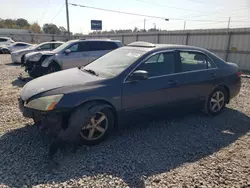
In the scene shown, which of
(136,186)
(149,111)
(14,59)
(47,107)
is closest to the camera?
(136,186)

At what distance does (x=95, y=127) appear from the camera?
3.19 m

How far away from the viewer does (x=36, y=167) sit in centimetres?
267

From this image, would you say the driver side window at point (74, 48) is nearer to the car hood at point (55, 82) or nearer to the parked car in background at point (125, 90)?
the parked car in background at point (125, 90)

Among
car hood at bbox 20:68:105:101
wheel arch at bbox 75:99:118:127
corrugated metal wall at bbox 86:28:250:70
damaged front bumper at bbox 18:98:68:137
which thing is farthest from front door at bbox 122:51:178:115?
corrugated metal wall at bbox 86:28:250:70

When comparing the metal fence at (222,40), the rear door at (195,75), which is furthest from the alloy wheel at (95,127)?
the metal fence at (222,40)

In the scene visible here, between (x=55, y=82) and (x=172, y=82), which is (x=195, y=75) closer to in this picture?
(x=172, y=82)

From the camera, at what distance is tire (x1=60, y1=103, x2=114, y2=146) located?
116 inches

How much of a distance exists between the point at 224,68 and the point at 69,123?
3696mm

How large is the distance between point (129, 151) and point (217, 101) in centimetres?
264

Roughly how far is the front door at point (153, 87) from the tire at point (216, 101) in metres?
1.08

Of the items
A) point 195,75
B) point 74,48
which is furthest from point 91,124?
point 74,48

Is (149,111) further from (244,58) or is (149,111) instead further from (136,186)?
(244,58)

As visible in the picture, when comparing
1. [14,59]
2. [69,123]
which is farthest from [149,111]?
[14,59]

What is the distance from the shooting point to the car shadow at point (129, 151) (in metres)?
2.59
